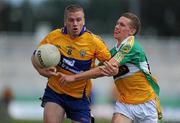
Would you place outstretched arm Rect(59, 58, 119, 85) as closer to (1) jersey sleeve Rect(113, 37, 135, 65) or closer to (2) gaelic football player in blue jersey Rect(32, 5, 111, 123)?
(1) jersey sleeve Rect(113, 37, 135, 65)

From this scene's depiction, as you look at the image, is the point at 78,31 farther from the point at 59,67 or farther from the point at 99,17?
the point at 99,17

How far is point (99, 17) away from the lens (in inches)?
1767

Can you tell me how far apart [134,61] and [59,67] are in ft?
3.93

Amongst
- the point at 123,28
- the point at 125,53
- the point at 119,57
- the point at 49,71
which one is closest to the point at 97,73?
the point at 119,57

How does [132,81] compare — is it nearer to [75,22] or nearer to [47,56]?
[75,22]

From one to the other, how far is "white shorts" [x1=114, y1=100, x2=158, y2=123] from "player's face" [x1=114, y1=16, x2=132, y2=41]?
3.53 feet

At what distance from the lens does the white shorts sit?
12.0 m

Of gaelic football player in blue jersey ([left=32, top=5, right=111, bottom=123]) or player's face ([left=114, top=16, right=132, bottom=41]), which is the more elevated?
player's face ([left=114, top=16, right=132, bottom=41])

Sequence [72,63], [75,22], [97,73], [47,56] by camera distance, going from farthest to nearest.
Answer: [72,63] → [75,22] → [97,73] → [47,56]

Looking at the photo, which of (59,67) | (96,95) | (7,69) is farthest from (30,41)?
(59,67)

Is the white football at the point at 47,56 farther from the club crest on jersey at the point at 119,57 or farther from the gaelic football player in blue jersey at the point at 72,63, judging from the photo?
the club crest on jersey at the point at 119,57

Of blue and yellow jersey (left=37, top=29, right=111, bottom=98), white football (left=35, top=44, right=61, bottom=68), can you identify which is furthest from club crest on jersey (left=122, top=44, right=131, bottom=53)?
white football (left=35, top=44, right=61, bottom=68)

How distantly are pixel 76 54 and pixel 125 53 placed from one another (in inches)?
33.8

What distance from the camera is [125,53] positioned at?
11742mm
